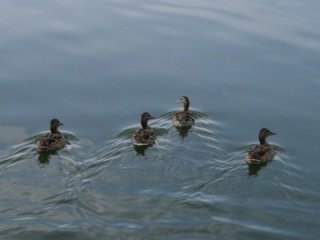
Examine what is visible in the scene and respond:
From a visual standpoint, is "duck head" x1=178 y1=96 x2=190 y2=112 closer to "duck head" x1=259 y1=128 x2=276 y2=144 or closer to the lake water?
the lake water

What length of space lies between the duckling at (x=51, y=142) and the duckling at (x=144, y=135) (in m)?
1.68

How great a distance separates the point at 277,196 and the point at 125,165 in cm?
332

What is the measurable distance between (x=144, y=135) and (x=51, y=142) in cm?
217

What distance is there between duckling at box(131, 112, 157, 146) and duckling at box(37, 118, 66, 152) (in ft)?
5.52

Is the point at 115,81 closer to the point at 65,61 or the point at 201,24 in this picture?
the point at 65,61

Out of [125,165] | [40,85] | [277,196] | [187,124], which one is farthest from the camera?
[40,85]

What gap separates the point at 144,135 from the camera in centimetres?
1484

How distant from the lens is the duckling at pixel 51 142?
559 inches

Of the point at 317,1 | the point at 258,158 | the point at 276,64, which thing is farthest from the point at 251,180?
the point at 317,1

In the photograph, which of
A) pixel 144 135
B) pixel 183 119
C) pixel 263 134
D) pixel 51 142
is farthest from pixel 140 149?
pixel 263 134

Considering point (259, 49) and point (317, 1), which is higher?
point (317, 1)

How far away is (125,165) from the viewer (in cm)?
1359

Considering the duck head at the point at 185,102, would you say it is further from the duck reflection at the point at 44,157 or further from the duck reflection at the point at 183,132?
the duck reflection at the point at 44,157

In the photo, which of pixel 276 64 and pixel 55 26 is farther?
pixel 55 26
